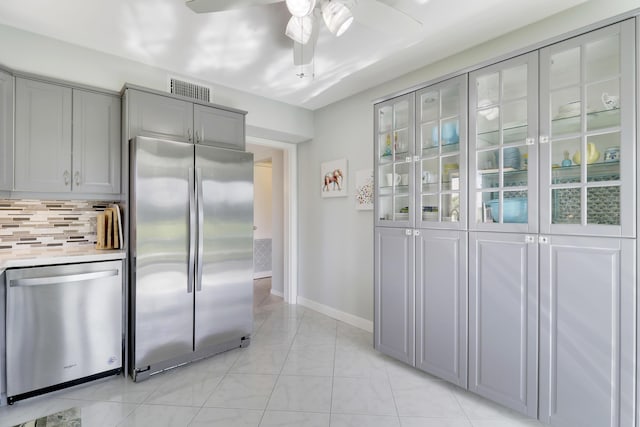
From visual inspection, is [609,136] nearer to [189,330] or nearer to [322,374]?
[322,374]

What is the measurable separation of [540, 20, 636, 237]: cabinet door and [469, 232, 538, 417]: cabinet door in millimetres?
261

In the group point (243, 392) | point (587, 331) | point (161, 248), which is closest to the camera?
point (587, 331)

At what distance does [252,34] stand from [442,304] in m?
2.45

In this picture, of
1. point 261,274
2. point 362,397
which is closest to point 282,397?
point 362,397

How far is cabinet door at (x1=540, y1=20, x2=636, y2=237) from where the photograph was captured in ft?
5.09

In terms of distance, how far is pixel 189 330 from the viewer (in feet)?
8.65

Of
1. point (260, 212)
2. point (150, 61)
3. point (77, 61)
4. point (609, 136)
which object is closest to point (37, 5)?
point (77, 61)

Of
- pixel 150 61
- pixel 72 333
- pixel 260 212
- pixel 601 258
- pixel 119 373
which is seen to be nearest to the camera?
pixel 601 258

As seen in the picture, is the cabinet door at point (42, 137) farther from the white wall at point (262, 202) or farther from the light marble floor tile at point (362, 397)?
the white wall at point (262, 202)

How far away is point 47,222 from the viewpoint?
2605mm

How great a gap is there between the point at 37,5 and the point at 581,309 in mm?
3770

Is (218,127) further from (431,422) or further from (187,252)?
(431,422)

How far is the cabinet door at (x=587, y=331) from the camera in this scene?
1543 millimetres

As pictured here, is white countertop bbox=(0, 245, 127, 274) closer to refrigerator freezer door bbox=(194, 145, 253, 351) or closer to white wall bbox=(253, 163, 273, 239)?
refrigerator freezer door bbox=(194, 145, 253, 351)
